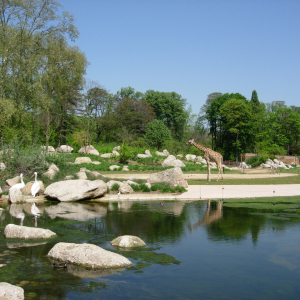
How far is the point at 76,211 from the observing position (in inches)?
553

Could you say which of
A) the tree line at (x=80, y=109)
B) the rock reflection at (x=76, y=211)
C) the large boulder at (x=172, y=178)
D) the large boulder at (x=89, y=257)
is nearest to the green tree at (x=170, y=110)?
the tree line at (x=80, y=109)

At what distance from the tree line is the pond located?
1798cm

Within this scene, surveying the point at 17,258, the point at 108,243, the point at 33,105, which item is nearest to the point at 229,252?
the point at 108,243

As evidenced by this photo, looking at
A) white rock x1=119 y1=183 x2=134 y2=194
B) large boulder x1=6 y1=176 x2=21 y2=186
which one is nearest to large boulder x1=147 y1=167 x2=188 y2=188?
white rock x1=119 y1=183 x2=134 y2=194

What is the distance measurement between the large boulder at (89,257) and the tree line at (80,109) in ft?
68.5

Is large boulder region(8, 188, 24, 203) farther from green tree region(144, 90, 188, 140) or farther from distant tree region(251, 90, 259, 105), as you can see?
distant tree region(251, 90, 259, 105)

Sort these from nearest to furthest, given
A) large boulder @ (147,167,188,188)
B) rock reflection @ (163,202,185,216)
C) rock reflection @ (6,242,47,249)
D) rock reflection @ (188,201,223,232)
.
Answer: rock reflection @ (6,242,47,249) → rock reflection @ (188,201,223,232) → rock reflection @ (163,202,185,216) → large boulder @ (147,167,188,188)

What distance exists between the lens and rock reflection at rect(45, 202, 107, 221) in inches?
508

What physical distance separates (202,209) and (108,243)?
6.15 meters

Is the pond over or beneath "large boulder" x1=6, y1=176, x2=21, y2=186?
beneath

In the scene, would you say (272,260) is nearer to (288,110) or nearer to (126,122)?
(126,122)

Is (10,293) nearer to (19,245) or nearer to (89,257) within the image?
(89,257)

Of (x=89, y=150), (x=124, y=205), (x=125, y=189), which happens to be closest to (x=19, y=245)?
(x=124, y=205)

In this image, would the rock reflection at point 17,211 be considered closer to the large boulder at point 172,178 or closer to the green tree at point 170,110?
the large boulder at point 172,178
